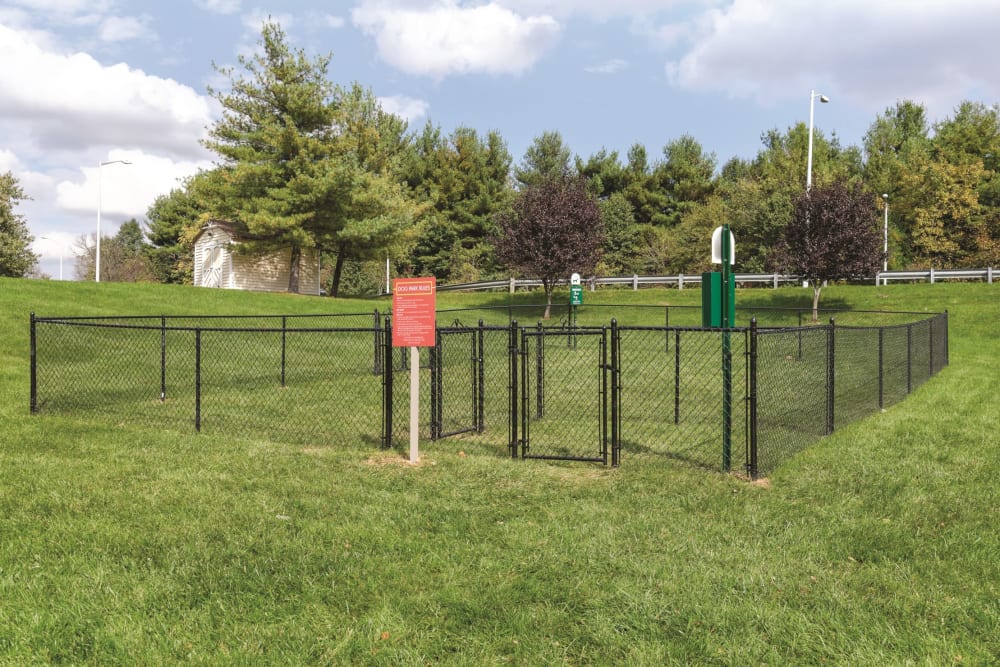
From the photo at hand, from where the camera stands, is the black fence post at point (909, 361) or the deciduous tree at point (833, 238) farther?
the deciduous tree at point (833, 238)

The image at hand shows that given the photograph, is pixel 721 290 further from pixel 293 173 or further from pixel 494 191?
pixel 494 191

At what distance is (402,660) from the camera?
3.39 meters

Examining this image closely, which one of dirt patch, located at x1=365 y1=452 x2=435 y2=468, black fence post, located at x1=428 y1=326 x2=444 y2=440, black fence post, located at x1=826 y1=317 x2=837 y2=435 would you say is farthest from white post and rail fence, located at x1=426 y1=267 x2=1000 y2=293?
dirt patch, located at x1=365 y1=452 x2=435 y2=468

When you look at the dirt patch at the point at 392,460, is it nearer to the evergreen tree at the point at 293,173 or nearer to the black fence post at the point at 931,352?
the black fence post at the point at 931,352

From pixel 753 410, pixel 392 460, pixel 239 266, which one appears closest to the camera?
pixel 753 410

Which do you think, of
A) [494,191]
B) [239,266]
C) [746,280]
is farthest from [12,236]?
[746,280]

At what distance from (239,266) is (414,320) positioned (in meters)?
29.7

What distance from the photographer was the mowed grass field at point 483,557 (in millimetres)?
3547

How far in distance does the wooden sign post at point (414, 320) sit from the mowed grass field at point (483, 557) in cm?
71

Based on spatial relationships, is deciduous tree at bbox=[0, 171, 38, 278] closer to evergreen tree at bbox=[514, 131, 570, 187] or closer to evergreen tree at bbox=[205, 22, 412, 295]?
evergreen tree at bbox=[205, 22, 412, 295]

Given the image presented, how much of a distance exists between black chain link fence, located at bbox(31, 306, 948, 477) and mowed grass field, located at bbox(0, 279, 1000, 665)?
0.75m

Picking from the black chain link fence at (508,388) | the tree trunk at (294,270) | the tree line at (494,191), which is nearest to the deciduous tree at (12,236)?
the tree line at (494,191)

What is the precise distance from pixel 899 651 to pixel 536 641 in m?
1.80

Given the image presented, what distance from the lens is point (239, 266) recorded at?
Answer: 34.4m
